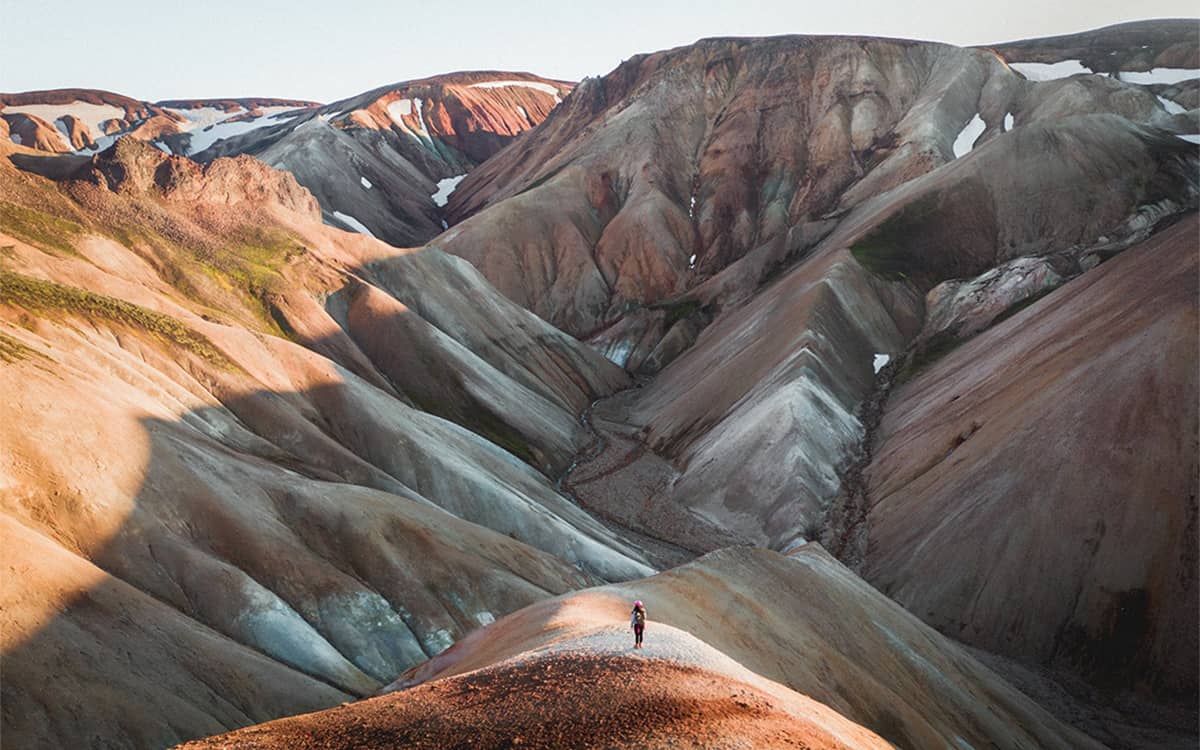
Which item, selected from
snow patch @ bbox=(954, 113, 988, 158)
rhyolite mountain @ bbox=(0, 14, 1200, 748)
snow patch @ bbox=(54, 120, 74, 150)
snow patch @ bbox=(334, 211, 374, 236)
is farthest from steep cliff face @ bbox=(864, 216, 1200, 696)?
snow patch @ bbox=(54, 120, 74, 150)

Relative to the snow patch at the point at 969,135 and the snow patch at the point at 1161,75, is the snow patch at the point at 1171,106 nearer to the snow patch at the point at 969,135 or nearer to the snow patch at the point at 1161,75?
the snow patch at the point at 1161,75

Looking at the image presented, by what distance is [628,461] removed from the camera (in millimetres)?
72562

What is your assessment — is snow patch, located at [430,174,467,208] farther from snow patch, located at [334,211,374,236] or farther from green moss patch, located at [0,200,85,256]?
green moss patch, located at [0,200,85,256]

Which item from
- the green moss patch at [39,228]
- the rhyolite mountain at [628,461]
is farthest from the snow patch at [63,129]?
the green moss patch at [39,228]

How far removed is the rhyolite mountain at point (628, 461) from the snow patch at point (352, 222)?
28.3 metres

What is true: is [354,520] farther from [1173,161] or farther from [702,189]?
[702,189]

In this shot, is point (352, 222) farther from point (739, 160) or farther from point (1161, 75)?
point (1161, 75)

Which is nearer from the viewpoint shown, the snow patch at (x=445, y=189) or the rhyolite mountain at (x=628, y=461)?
the rhyolite mountain at (x=628, y=461)

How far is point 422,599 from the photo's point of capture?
32.8m

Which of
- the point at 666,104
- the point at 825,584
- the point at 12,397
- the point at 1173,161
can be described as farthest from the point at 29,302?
the point at 666,104

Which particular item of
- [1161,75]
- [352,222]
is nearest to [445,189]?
[352,222]

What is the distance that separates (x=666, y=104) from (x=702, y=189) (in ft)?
69.5

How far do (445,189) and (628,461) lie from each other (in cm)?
12839

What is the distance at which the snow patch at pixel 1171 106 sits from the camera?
114 m
